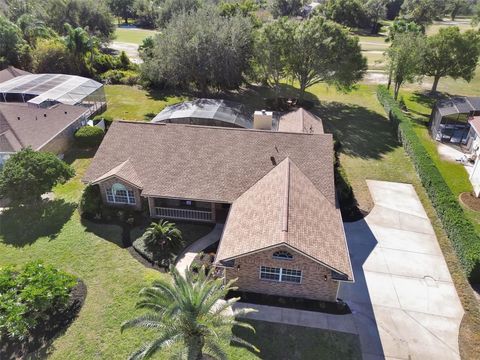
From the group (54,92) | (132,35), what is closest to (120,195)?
(54,92)

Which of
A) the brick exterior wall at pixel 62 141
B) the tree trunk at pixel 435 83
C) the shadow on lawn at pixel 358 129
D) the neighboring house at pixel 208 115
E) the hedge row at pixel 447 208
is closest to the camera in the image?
the hedge row at pixel 447 208

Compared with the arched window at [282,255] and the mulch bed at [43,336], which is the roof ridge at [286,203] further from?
the mulch bed at [43,336]

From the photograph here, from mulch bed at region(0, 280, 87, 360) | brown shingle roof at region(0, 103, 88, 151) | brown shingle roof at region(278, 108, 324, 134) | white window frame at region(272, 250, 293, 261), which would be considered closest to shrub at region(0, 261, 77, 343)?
mulch bed at region(0, 280, 87, 360)

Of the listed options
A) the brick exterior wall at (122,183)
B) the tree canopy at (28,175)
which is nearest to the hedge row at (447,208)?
the brick exterior wall at (122,183)

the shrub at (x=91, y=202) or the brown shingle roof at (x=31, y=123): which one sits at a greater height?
the brown shingle roof at (x=31, y=123)

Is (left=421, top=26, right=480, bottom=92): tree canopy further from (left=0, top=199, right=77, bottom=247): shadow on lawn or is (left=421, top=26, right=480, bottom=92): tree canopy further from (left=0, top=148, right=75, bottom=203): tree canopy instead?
(left=0, top=199, right=77, bottom=247): shadow on lawn

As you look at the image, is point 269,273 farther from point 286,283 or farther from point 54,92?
point 54,92

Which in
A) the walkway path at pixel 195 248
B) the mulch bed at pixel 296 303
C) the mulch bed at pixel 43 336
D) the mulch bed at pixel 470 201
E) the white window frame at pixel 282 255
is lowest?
the mulch bed at pixel 43 336
